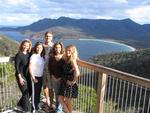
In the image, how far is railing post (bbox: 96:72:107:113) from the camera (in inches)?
227

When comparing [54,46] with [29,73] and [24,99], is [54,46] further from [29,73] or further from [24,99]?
[24,99]

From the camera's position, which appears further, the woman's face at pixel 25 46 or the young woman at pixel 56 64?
the woman's face at pixel 25 46

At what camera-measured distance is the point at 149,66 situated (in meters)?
37.7

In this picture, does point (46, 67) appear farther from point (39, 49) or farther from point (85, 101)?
point (85, 101)

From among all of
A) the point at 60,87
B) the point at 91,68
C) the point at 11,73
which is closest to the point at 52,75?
the point at 60,87

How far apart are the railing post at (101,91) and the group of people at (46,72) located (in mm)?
445

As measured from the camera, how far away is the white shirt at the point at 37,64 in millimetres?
5967

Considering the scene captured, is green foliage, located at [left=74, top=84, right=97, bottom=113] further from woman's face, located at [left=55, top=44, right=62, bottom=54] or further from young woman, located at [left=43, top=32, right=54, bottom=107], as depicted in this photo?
woman's face, located at [left=55, top=44, right=62, bottom=54]

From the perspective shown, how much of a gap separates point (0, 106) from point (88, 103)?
1.84 metres

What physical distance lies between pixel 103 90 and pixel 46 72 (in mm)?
1101

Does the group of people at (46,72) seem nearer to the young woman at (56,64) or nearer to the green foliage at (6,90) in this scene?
the young woman at (56,64)

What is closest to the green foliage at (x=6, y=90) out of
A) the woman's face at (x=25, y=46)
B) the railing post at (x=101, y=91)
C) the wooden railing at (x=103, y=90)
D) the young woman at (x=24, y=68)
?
the wooden railing at (x=103, y=90)

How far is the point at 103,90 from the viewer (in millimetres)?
5855

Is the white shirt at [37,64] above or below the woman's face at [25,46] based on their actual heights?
below
